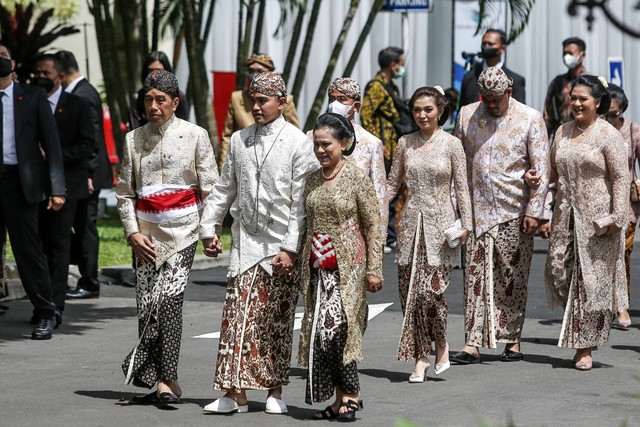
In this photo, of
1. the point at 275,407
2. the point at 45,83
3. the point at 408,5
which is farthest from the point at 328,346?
the point at 408,5

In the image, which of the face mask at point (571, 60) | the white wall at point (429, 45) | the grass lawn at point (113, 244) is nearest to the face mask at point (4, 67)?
the grass lawn at point (113, 244)

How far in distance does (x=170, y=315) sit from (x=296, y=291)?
2.28 ft

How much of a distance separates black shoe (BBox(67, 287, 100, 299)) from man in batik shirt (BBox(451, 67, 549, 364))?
13.6 feet

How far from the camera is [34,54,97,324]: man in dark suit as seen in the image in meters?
11.1

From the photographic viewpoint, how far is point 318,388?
7535 millimetres

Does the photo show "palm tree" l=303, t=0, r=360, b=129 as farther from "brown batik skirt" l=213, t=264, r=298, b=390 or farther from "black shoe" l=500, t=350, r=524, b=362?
"brown batik skirt" l=213, t=264, r=298, b=390

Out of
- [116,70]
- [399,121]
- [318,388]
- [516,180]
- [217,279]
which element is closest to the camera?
[318,388]

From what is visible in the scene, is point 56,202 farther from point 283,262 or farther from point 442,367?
point 283,262

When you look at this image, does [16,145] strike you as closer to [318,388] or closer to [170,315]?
[170,315]

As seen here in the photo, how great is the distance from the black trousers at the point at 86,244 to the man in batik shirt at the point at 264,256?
4994 millimetres

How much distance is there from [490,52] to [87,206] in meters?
3.57

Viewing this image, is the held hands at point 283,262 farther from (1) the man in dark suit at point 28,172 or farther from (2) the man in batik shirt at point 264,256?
(1) the man in dark suit at point 28,172

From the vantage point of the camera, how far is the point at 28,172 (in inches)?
405

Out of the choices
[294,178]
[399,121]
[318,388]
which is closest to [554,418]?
[318,388]
